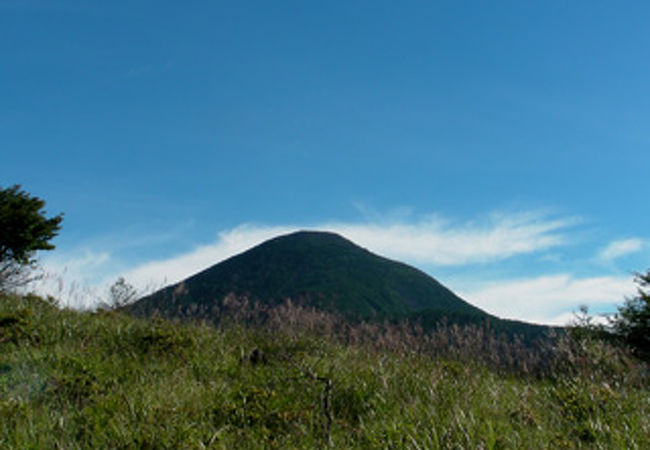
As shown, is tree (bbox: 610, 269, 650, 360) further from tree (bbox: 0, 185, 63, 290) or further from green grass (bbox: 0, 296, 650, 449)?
tree (bbox: 0, 185, 63, 290)

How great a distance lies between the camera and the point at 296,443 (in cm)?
453

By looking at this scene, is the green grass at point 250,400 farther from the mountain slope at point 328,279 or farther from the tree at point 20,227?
the mountain slope at point 328,279

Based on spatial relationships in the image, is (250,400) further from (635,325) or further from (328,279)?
(328,279)

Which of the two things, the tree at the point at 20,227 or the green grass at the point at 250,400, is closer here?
the green grass at the point at 250,400

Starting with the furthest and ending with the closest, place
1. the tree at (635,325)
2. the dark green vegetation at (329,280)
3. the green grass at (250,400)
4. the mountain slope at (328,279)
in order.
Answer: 1. the mountain slope at (328,279)
2. the dark green vegetation at (329,280)
3. the tree at (635,325)
4. the green grass at (250,400)

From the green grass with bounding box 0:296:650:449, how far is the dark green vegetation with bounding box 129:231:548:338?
185 feet

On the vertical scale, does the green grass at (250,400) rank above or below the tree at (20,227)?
below

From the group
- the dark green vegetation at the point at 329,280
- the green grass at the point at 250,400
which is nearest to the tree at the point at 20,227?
the green grass at the point at 250,400

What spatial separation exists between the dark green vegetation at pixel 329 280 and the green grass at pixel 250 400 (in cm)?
5626

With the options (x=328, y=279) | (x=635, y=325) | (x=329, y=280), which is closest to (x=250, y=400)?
(x=635, y=325)

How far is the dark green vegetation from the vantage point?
72.8 meters

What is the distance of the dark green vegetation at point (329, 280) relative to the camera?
239 feet

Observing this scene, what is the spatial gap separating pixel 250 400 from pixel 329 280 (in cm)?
7680

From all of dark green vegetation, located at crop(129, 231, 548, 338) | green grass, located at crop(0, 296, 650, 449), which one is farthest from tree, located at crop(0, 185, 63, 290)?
dark green vegetation, located at crop(129, 231, 548, 338)
